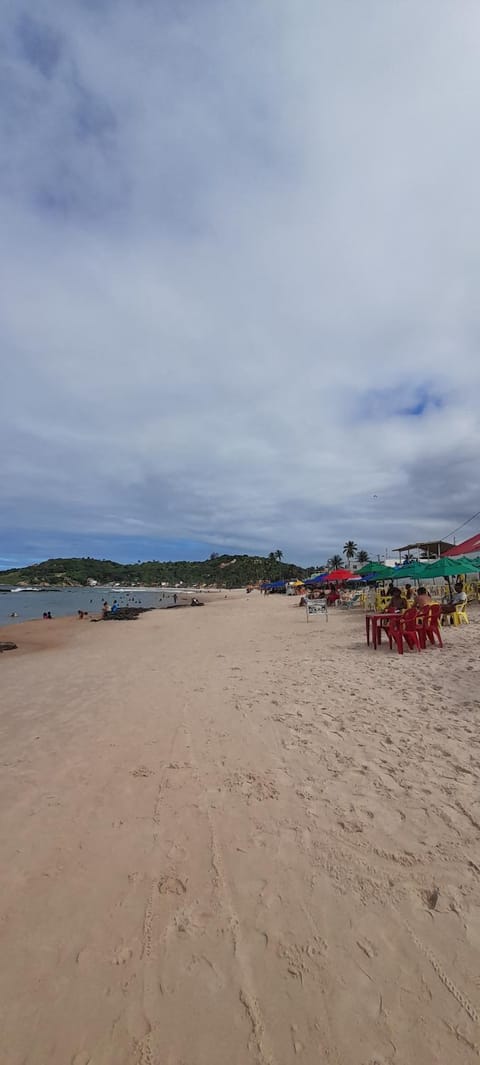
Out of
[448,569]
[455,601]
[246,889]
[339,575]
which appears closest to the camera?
[246,889]

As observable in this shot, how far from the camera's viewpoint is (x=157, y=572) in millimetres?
144000

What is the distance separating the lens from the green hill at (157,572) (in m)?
108

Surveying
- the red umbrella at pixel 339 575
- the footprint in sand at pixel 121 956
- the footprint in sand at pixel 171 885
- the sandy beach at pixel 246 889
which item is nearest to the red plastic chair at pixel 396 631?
the sandy beach at pixel 246 889

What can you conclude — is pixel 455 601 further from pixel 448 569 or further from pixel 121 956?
pixel 121 956

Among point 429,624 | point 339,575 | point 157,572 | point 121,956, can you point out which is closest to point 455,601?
point 429,624

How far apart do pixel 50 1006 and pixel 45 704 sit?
5699 mm

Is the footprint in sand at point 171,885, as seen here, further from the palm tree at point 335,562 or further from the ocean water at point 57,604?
the palm tree at point 335,562

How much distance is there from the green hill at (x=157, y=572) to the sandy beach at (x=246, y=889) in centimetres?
9739

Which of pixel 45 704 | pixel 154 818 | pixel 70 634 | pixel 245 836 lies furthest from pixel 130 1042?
pixel 70 634

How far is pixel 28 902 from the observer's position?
261 cm

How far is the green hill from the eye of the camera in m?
108

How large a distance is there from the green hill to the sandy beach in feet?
320

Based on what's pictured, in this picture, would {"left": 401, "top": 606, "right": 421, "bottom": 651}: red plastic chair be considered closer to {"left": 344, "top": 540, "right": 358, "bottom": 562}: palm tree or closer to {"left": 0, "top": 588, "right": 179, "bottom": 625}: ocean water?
{"left": 0, "top": 588, "right": 179, "bottom": 625}: ocean water

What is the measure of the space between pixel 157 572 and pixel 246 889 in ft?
473
